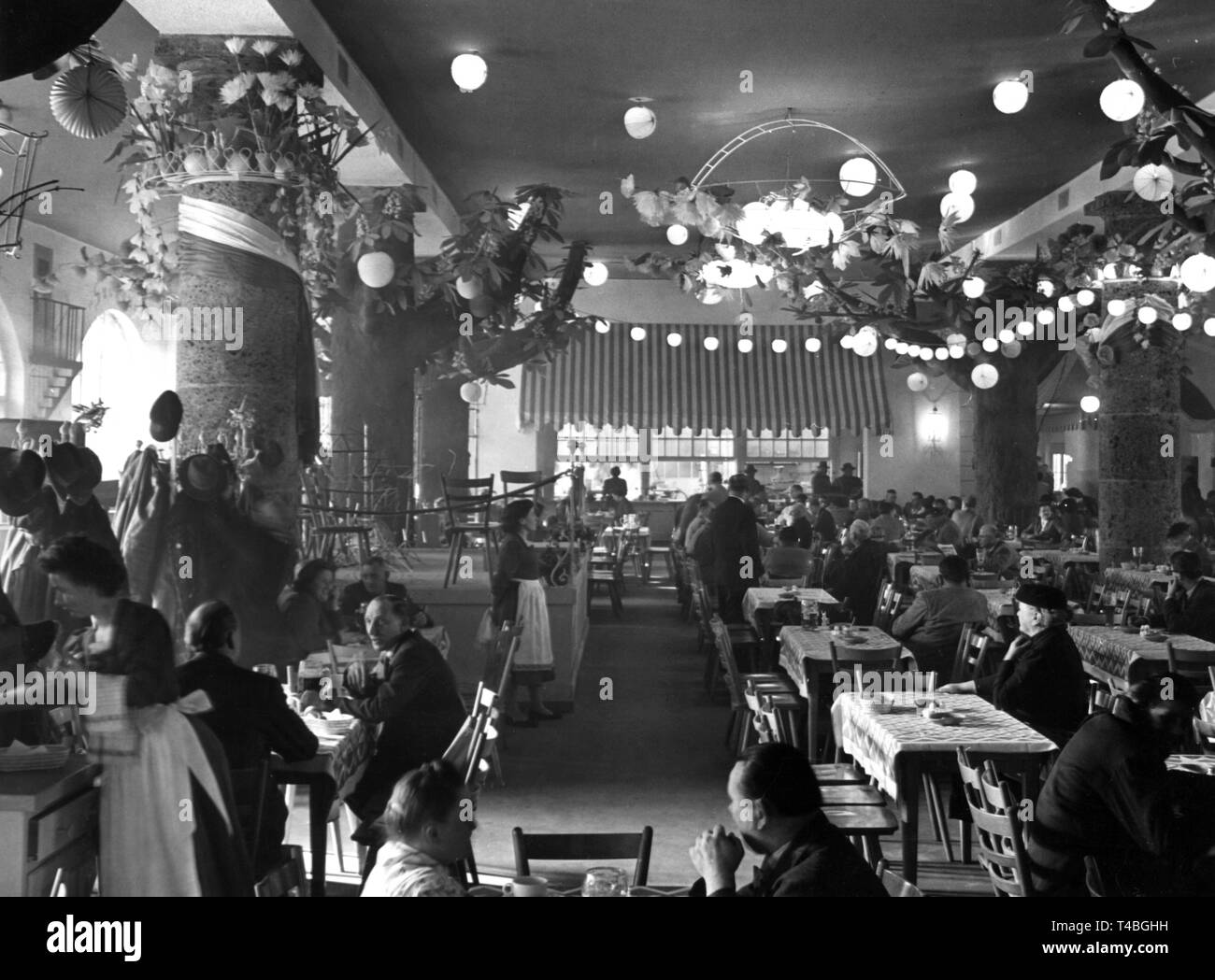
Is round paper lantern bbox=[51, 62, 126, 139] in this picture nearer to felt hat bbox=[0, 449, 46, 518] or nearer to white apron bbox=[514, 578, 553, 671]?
felt hat bbox=[0, 449, 46, 518]

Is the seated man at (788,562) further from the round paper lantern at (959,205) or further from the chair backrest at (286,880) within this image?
the chair backrest at (286,880)

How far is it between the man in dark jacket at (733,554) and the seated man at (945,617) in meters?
2.52

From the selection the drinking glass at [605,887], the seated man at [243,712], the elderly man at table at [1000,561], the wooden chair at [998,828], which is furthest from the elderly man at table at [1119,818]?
the elderly man at table at [1000,561]

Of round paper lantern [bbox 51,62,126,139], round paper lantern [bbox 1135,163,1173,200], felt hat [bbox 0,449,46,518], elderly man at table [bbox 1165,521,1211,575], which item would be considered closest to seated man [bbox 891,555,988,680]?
round paper lantern [bbox 1135,163,1173,200]

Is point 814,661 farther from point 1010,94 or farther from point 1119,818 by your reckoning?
point 1010,94

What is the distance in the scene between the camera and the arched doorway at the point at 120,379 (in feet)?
43.0

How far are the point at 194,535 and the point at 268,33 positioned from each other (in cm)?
252

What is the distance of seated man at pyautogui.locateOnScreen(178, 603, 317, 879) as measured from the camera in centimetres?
379

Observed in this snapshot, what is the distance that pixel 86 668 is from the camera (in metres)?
3.41

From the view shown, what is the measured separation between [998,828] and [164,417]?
11.2 feet

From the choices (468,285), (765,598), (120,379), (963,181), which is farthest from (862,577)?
(120,379)

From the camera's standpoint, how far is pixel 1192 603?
6.59 m

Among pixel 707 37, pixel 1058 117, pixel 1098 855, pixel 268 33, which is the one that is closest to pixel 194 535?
pixel 268 33
